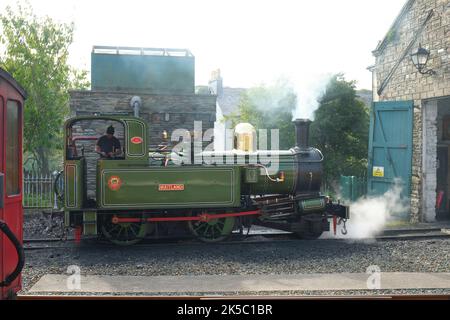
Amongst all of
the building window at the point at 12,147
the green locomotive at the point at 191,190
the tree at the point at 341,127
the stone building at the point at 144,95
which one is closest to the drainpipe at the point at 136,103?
the stone building at the point at 144,95

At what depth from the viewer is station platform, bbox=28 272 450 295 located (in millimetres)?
6457

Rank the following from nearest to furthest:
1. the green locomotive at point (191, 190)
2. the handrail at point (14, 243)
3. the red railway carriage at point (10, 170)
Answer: the handrail at point (14, 243) → the red railway carriage at point (10, 170) → the green locomotive at point (191, 190)

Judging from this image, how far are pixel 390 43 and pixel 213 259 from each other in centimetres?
888

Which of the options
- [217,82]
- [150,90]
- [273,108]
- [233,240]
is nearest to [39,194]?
[150,90]

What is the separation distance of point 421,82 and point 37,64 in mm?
14010

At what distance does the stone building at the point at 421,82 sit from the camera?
12.4 m

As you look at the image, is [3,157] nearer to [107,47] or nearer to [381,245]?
[381,245]

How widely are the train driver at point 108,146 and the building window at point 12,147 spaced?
15.5 ft

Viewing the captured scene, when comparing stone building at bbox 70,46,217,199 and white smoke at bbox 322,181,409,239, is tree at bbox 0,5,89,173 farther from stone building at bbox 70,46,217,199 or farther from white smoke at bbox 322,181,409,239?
white smoke at bbox 322,181,409,239

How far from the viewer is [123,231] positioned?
9586mm

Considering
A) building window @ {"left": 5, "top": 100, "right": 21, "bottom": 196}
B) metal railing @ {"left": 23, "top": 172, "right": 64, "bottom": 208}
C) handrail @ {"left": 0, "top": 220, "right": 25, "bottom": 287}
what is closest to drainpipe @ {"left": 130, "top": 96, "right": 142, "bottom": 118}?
metal railing @ {"left": 23, "top": 172, "right": 64, "bottom": 208}

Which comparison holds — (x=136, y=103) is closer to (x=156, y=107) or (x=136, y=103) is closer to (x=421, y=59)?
Result: (x=156, y=107)

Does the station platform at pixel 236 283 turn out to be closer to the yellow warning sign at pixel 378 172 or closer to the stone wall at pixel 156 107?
the yellow warning sign at pixel 378 172

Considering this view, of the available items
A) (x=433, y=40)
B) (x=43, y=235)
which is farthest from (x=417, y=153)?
(x=43, y=235)
